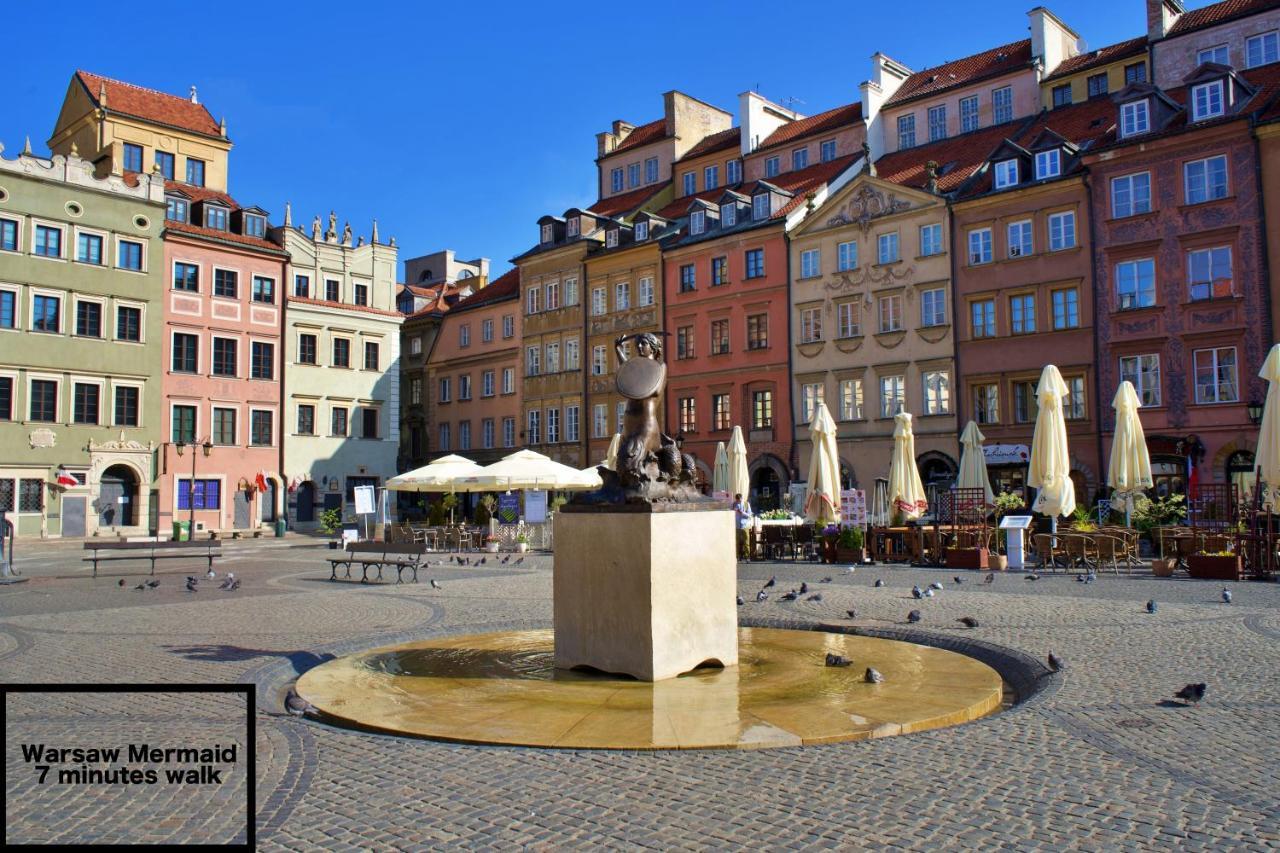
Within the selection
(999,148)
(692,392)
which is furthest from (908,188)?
(692,392)

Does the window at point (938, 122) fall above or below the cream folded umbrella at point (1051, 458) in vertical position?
above

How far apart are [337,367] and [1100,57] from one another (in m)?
33.6

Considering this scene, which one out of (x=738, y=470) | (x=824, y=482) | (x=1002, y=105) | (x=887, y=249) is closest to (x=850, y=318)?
(x=887, y=249)

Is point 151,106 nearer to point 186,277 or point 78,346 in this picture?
point 186,277

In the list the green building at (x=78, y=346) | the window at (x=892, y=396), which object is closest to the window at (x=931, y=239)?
the window at (x=892, y=396)

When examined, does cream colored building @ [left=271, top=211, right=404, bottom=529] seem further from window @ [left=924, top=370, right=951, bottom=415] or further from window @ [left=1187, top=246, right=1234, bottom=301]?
window @ [left=1187, top=246, right=1234, bottom=301]

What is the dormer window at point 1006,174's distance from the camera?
34188mm

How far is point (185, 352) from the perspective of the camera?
4238 cm

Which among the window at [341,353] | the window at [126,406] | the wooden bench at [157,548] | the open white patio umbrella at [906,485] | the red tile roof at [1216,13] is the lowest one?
the wooden bench at [157,548]

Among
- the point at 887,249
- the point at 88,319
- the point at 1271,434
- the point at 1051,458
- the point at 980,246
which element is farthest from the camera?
the point at 88,319

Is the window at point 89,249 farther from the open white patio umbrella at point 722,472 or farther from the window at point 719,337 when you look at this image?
the open white patio umbrella at point 722,472

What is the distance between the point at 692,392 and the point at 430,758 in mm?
37104

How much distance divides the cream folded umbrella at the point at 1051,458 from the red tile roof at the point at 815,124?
76.3ft

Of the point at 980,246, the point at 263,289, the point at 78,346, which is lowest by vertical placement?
the point at 78,346
